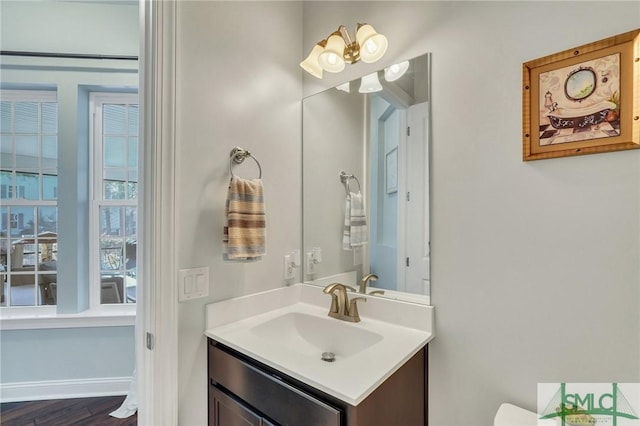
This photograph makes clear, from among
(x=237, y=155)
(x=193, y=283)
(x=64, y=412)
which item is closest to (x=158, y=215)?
(x=193, y=283)

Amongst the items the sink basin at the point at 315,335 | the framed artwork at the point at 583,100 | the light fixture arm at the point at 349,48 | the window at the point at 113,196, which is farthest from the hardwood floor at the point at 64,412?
the framed artwork at the point at 583,100

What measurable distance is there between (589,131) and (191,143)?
1355 mm

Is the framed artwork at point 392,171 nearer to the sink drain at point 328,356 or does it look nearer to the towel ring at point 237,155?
the towel ring at point 237,155

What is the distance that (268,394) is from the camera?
988 mm

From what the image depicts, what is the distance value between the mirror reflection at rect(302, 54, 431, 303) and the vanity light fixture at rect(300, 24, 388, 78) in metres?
0.10

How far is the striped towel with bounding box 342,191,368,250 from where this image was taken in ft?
4.76

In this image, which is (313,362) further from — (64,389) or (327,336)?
(64,389)

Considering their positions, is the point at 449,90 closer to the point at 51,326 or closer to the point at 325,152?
the point at 325,152

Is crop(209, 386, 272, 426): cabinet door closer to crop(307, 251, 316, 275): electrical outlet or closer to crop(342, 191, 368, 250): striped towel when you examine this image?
crop(307, 251, 316, 275): electrical outlet

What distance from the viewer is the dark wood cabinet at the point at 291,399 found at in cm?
84

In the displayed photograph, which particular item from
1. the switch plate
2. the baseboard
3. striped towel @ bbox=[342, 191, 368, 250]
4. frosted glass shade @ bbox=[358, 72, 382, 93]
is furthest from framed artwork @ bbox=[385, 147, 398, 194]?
the baseboard

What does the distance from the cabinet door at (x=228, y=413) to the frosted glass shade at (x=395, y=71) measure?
4.70 feet

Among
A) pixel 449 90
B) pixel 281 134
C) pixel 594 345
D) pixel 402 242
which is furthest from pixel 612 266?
pixel 281 134

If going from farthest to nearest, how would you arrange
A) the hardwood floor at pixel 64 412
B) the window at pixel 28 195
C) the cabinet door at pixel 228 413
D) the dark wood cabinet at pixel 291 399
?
the window at pixel 28 195
the hardwood floor at pixel 64 412
the cabinet door at pixel 228 413
the dark wood cabinet at pixel 291 399
